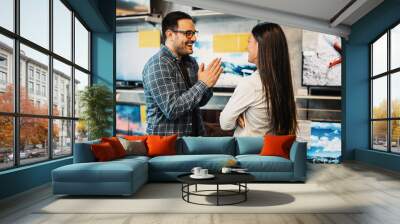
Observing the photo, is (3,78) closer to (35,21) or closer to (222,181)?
(35,21)

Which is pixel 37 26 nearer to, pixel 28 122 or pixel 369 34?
pixel 28 122

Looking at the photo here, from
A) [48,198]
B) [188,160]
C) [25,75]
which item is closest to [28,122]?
[25,75]

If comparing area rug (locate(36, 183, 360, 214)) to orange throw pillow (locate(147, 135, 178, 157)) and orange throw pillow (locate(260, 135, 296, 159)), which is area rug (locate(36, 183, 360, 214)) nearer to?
orange throw pillow (locate(260, 135, 296, 159))

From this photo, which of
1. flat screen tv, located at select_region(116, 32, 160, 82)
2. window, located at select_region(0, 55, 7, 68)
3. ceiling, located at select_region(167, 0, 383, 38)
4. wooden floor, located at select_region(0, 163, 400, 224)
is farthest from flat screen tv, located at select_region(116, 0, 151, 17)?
wooden floor, located at select_region(0, 163, 400, 224)

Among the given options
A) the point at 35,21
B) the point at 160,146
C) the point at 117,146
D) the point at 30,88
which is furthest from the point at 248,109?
the point at 35,21

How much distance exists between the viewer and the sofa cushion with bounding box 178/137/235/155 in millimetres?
6707

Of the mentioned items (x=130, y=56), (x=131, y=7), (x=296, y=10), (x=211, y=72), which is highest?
(x=131, y=7)

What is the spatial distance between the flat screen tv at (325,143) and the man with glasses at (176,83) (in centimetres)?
257

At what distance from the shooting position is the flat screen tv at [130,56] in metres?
8.75

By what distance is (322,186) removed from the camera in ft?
18.8

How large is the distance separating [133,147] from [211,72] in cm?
270

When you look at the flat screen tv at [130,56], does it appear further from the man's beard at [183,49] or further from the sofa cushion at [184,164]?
the sofa cushion at [184,164]

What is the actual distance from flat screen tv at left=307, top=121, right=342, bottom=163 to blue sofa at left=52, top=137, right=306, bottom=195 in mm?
2551

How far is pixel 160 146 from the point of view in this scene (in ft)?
21.4
